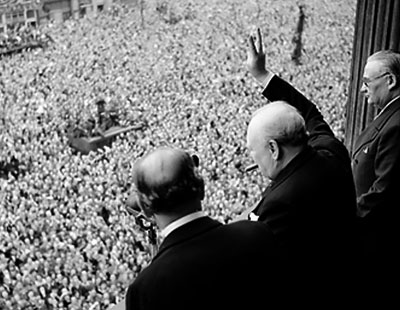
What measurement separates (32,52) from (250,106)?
166 inches

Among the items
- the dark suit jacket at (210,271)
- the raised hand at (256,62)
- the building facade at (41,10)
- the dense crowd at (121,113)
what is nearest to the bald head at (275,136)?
Answer: the dark suit jacket at (210,271)

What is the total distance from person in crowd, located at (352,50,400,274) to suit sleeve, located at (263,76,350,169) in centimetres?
14

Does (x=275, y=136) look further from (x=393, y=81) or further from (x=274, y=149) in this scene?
(x=393, y=81)

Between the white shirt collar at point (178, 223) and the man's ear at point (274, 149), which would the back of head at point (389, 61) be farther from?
the white shirt collar at point (178, 223)

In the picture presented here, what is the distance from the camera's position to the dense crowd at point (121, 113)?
13.5 feet

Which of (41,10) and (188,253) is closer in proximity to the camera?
(188,253)

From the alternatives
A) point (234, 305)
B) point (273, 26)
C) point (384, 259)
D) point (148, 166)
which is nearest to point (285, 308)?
point (234, 305)

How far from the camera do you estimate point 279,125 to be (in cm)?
130

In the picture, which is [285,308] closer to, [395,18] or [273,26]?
[395,18]

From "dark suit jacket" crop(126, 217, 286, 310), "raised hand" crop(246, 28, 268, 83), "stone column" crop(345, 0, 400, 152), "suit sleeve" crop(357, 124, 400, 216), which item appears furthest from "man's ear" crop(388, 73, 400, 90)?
"stone column" crop(345, 0, 400, 152)

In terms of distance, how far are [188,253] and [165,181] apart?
0.12 metres

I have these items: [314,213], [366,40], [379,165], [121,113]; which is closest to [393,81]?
[379,165]

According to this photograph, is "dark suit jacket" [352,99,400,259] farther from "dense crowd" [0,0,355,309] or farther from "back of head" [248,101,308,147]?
"dense crowd" [0,0,355,309]

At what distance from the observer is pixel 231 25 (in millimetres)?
11297
